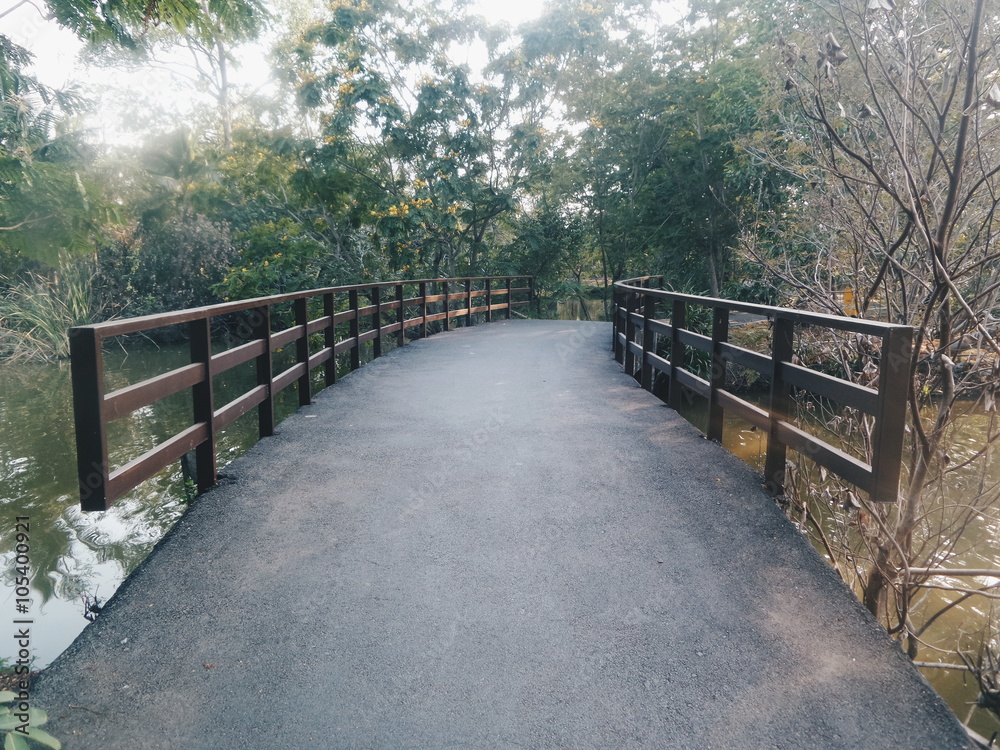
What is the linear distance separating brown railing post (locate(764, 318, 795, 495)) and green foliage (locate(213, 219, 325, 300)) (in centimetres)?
1773

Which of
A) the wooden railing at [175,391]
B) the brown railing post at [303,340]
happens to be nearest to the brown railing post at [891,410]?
the wooden railing at [175,391]

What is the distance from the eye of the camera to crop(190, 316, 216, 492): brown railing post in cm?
483

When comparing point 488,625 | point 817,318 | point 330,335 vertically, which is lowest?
point 488,625

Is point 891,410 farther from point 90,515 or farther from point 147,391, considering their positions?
point 90,515

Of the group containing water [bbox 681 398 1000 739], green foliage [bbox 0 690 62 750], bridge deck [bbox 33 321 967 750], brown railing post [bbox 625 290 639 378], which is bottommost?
water [bbox 681 398 1000 739]

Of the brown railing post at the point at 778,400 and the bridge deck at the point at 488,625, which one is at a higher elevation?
the brown railing post at the point at 778,400

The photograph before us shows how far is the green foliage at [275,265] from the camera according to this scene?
2086 centimetres

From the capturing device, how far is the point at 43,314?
19.9 metres

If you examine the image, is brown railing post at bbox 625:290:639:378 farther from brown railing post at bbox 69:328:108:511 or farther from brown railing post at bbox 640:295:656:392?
brown railing post at bbox 69:328:108:511

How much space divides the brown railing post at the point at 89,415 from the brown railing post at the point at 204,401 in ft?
4.06

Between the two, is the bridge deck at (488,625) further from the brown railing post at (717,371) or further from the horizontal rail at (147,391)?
the horizontal rail at (147,391)

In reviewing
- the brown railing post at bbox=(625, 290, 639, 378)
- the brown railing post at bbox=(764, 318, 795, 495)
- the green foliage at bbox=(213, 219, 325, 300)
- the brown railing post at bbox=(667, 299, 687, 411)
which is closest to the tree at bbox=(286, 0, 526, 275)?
the green foliage at bbox=(213, 219, 325, 300)

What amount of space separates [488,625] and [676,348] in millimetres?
4770

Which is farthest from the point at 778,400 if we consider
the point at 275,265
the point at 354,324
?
the point at 275,265
